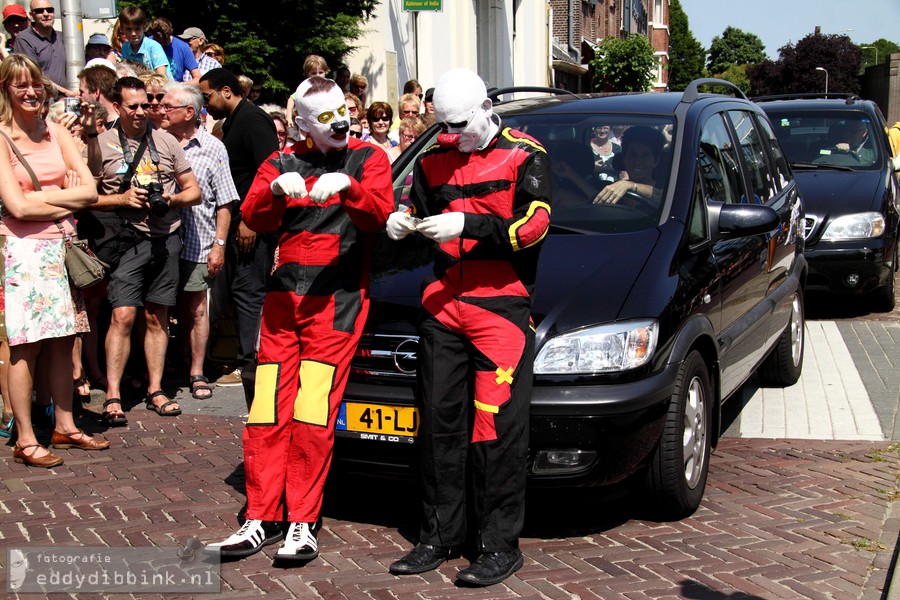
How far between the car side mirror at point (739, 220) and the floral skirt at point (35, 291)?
3.42 m

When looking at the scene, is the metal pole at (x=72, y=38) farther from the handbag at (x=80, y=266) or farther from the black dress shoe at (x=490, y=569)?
the black dress shoe at (x=490, y=569)

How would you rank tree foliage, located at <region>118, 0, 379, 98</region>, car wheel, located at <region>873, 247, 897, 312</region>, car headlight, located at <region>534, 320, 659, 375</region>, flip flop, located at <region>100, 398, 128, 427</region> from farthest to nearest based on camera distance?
tree foliage, located at <region>118, 0, 379, 98</region> < car wheel, located at <region>873, 247, 897, 312</region> < flip flop, located at <region>100, 398, 128, 427</region> < car headlight, located at <region>534, 320, 659, 375</region>

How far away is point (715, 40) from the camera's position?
426 feet

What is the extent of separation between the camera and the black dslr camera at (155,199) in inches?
265

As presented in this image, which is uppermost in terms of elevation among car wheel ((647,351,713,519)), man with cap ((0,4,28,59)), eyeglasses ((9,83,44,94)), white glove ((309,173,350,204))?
man with cap ((0,4,28,59))

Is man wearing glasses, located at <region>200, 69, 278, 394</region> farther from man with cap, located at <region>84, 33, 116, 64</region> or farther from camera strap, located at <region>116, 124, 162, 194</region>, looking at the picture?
man with cap, located at <region>84, 33, 116, 64</region>

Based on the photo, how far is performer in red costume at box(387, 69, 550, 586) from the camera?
4273 mm

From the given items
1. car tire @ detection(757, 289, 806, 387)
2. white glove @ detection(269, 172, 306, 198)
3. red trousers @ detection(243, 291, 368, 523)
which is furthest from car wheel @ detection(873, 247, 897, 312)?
white glove @ detection(269, 172, 306, 198)

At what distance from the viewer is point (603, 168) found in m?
5.52

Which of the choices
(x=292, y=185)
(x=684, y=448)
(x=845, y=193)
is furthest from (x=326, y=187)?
(x=845, y=193)

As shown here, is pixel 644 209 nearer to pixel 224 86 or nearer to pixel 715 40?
pixel 224 86

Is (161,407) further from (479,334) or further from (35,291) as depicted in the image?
(479,334)

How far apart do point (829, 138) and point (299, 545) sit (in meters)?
8.71

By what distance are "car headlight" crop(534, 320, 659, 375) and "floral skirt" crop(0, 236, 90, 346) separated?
2879 millimetres
